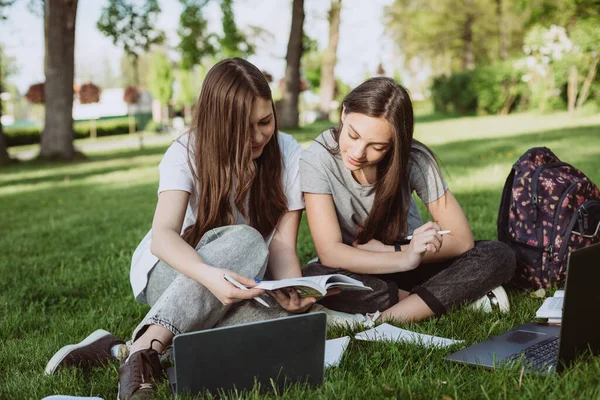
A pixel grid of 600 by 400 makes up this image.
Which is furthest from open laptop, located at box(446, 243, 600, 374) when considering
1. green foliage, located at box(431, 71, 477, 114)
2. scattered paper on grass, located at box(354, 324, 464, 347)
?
green foliage, located at box(431, 71, 477, 114)

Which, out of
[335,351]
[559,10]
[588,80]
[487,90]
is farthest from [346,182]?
[487,90]

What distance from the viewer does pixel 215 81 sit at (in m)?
2.63

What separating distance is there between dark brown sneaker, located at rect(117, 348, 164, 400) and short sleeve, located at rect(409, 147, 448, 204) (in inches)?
55.0

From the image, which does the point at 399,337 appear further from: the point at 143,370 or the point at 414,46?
the point at 414,46

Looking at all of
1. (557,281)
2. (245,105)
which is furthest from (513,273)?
(245,105)

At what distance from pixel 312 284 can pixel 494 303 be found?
1.11 metres

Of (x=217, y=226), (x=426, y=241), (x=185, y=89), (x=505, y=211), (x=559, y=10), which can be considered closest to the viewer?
(x=426, y=241)

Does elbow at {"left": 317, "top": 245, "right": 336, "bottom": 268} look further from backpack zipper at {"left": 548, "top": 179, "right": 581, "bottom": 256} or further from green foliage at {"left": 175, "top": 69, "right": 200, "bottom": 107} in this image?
green foliage at {"left": 175, "top": 69, "right": 200, "bottom": 107}

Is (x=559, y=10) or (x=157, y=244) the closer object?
(x=157, y=244)

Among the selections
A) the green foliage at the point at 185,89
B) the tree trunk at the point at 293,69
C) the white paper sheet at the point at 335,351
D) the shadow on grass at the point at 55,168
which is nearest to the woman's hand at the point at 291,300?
the white paper sheet at the point at 335,351

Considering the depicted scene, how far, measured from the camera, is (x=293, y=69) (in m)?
18.9

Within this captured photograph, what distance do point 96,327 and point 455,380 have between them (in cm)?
177

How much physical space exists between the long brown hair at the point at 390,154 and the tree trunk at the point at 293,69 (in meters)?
16.2

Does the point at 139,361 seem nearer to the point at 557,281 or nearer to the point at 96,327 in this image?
the point at 96,327
